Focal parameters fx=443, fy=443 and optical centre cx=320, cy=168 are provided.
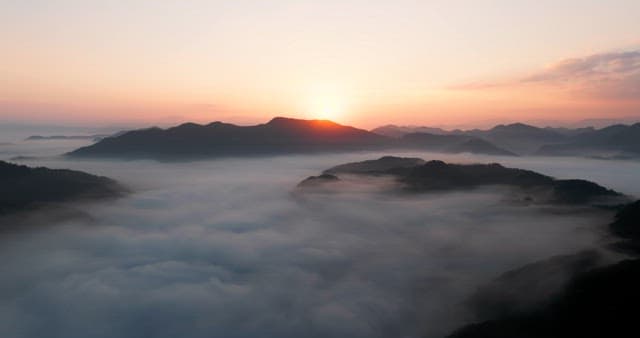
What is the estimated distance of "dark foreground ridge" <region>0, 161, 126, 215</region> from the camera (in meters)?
167

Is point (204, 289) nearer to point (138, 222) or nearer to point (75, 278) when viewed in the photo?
point (75, 278)

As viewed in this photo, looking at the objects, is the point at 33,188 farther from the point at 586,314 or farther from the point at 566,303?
the point at 586,314

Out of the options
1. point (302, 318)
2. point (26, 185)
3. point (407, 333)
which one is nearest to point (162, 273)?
point (302, 318)

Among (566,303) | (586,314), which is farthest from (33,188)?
(586,314)

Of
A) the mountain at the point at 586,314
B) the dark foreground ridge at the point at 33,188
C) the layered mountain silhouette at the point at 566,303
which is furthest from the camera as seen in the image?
the dark foreground ridge at the point at 33,188

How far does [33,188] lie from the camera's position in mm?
179875

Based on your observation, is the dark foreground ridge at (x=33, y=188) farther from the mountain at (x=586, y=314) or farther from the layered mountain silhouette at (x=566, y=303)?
the mountain at (x=586, y=314)

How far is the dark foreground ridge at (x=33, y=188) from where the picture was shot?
16657 cm

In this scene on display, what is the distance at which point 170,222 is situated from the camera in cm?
19075

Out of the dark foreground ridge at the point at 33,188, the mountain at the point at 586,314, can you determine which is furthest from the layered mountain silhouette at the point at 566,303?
the dark foreground ridge at the point at 33,188

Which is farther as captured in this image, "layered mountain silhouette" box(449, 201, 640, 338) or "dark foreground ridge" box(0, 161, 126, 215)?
"dark foreground ridge" box(0, 161, 126, 215)

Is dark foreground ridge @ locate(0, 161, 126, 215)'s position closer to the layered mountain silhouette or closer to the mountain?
the layered mountain silhouette

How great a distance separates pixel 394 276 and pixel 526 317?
44.9 meters

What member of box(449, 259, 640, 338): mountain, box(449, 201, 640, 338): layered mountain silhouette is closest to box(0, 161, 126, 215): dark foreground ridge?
box(449, 201, 640, 338): layered mountain silhouette
